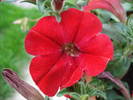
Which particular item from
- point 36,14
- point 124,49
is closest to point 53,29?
point 124,49

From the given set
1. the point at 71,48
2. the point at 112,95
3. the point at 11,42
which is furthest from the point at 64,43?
the point at 11,42

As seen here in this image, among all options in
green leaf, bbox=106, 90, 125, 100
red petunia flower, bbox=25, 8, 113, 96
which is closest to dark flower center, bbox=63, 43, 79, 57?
red petunia flower, bbox=25, 8, 113, 96

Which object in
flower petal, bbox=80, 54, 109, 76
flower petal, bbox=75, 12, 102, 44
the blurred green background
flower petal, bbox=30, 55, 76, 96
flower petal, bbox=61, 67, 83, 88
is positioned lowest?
the blurred green background

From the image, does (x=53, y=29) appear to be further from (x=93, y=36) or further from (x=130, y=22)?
(x=130, y=22)

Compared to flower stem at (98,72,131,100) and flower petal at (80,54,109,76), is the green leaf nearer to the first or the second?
flower stem at (98,72,131,100)

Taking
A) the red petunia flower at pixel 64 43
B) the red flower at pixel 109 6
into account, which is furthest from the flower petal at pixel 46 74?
the red flower at pixel 109 6

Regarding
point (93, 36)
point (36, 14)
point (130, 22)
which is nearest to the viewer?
point (93, 36)
